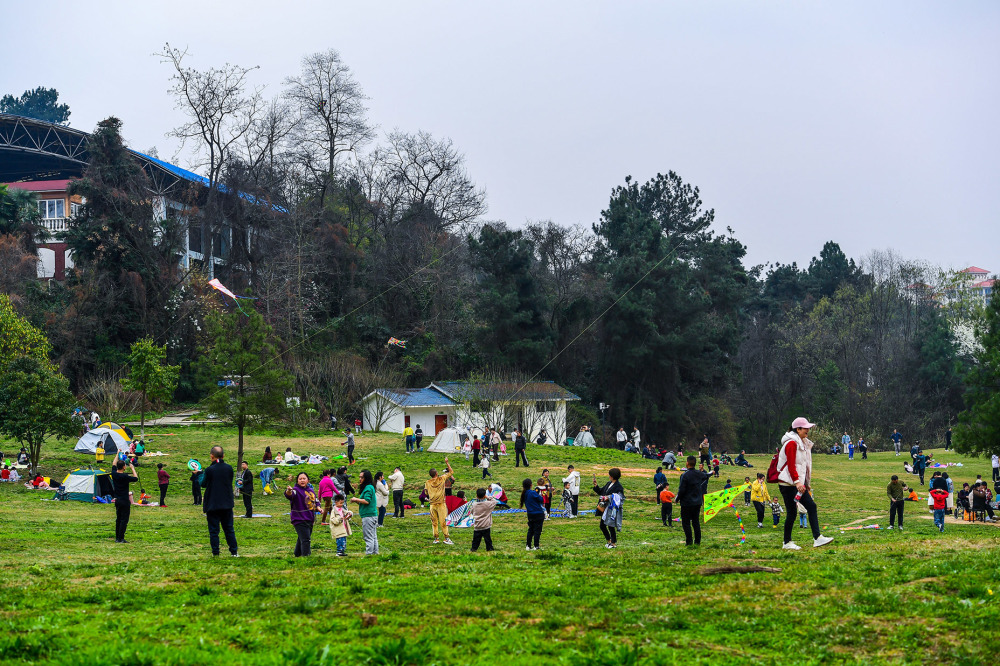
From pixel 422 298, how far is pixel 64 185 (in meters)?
28.6

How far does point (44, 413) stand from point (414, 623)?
26.7 m

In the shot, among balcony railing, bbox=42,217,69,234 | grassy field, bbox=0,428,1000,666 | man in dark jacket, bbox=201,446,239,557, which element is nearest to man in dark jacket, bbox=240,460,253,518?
grassy field, bbox=0,428,1000,666

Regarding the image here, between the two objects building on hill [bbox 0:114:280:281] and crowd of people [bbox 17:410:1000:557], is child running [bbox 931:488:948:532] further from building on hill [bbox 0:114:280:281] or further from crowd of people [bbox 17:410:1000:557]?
building on hill [bbox 0:114:280:281]

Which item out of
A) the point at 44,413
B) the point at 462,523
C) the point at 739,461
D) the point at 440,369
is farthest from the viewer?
the point at 440,369

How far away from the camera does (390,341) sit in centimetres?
6153

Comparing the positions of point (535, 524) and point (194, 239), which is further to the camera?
point (194, 239)

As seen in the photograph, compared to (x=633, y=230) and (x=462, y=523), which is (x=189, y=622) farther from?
(x=633, y=230)

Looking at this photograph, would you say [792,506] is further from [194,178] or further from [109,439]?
[194,178]

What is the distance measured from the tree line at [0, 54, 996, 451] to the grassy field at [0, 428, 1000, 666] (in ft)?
124

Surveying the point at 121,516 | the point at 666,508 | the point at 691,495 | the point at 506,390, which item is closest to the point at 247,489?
the point at 121,516

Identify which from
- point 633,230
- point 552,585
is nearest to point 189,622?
point 552,585

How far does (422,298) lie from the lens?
68500 millimetres

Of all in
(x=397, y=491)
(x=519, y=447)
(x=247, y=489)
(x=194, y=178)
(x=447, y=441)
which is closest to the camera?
(x=247, y=489)

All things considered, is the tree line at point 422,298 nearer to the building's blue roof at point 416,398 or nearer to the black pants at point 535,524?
the building's blue roof at point 416,398
